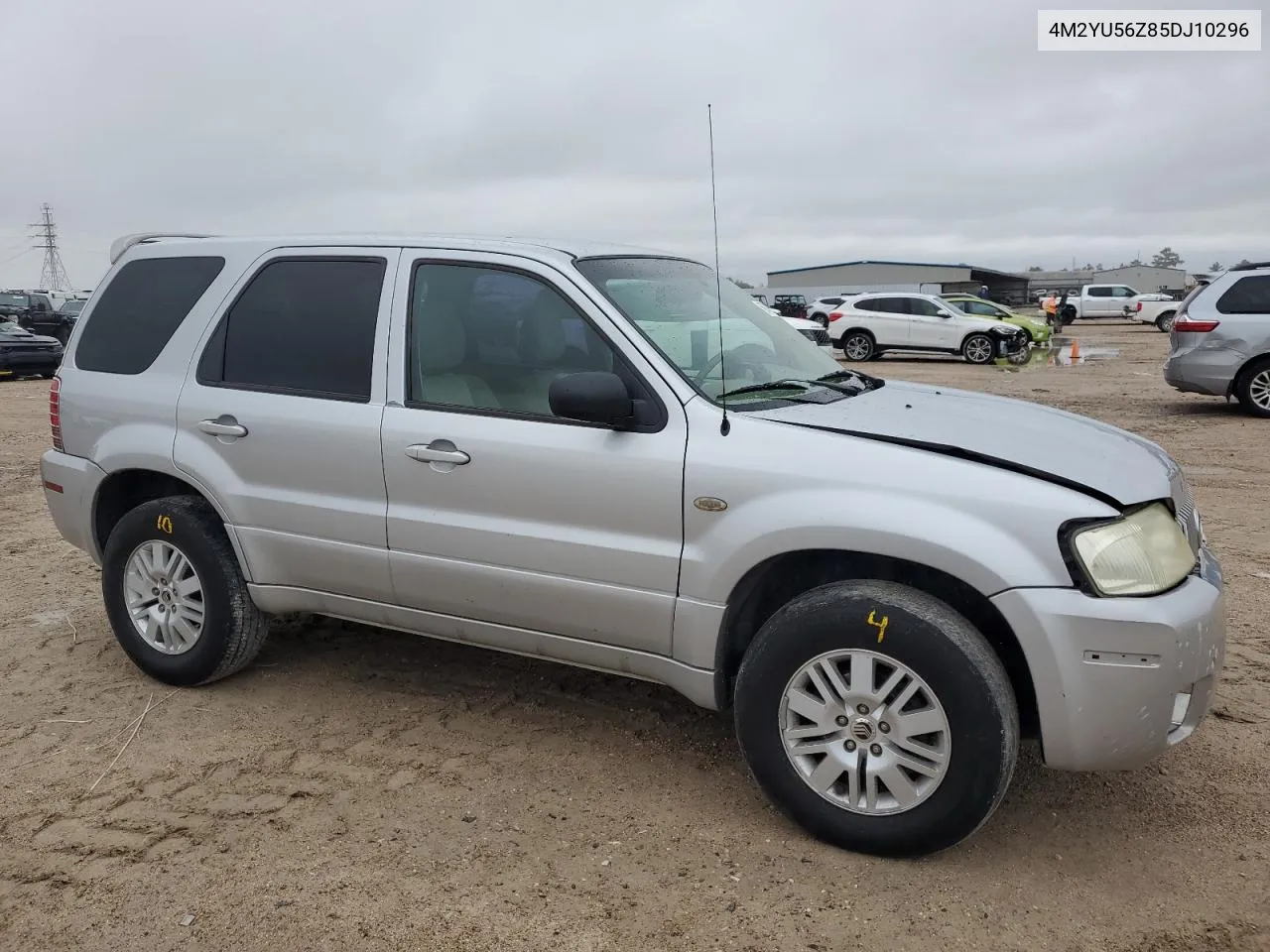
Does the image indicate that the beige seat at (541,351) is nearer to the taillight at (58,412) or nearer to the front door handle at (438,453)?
the front door handle at (438,453)

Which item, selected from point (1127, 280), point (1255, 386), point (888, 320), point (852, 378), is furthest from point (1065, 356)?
point (1127, 280)

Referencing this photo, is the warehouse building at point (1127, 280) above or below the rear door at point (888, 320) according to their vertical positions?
above

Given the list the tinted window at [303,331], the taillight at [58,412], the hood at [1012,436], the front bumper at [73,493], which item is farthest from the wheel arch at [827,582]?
the taillight at [58,412]

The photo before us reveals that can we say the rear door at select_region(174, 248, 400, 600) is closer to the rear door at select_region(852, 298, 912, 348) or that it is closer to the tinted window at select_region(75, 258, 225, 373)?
the tinted window at select_region(75, 258, 225, 373)

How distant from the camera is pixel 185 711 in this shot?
14.2 feet

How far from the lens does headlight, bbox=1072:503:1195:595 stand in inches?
113

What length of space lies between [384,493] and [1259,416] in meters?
12.1

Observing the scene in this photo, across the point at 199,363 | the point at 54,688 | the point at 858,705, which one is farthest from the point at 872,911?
the point at 54,688

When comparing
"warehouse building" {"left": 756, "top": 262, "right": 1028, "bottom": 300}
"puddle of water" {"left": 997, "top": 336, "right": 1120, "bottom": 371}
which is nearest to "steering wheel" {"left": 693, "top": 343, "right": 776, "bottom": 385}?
"puddle of water" {"left": 997, "top": 336, "right": 1120, "bottom": 371}

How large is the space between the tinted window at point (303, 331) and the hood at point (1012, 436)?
1607 millimetres

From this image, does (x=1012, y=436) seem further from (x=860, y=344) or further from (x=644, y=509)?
(x=860, y=344)

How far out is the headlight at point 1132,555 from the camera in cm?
288

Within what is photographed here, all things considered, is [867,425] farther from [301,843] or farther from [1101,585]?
[301,843]

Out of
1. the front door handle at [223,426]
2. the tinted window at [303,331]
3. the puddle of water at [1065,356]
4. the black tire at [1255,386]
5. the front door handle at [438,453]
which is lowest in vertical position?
the puddle of water at [1065,356]
